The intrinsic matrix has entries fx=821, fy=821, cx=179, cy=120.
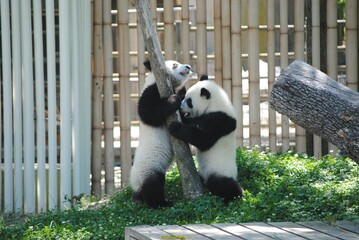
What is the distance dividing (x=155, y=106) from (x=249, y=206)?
3.89ft

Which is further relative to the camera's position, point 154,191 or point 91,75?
point 91,75

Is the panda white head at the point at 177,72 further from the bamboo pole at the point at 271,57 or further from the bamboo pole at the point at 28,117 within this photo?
the bamboo pole at the point at 271,57

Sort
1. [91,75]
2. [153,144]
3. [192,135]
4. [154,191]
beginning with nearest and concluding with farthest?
[192,135]
[154,191]
[153,144]
[91,75]

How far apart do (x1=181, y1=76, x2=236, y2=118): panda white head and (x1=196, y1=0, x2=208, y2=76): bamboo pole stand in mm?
1869

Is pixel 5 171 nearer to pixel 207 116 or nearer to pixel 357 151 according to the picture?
pixel 207 116

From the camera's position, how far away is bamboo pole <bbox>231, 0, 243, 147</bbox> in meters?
8.88

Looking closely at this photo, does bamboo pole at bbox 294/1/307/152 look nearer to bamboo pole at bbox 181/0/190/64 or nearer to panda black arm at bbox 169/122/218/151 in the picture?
bamboo pole at bbox 181/0/190/64

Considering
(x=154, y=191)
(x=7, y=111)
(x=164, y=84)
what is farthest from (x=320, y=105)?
(x=7, y=111)

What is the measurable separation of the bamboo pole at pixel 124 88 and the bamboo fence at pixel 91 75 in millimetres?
11

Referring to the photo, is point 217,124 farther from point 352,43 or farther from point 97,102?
point 352,43

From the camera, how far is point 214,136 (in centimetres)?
679

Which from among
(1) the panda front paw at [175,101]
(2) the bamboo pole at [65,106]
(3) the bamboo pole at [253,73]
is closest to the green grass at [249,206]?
(2) the bamboo pole at [65,106]

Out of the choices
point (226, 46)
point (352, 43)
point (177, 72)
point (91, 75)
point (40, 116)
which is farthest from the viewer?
point (352, 43)

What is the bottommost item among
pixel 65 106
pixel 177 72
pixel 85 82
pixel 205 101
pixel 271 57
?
pixel 65 106
